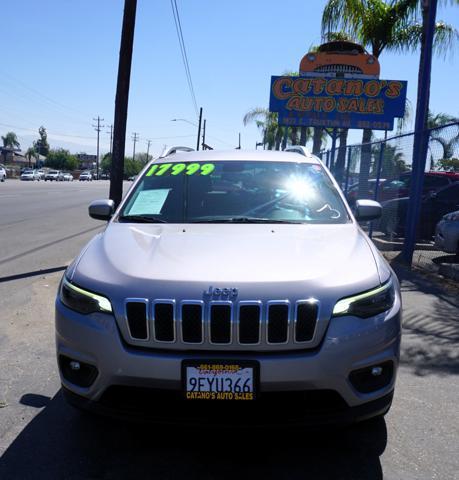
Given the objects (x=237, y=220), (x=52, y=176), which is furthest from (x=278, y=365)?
(x=52, y=176)

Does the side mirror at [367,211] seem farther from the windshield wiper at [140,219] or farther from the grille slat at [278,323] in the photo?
the grille slat at [278,323]

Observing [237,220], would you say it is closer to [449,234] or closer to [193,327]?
[193,327]

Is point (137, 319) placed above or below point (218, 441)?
above

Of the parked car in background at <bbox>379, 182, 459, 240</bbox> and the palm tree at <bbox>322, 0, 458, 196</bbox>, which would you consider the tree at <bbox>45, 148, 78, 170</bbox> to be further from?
the parked car in background at <bbox>379, 182, 459, 240</bbox>

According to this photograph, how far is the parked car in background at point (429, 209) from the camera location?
1164 cm

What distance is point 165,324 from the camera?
8.53ft

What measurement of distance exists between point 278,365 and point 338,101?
55.5 ft

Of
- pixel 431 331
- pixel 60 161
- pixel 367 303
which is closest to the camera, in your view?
pixel 367 303

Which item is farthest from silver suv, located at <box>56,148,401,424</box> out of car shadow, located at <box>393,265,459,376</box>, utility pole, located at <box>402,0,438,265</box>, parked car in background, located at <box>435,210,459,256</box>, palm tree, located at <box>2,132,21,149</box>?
palm tree, located at <box>2,132,21,149</box>

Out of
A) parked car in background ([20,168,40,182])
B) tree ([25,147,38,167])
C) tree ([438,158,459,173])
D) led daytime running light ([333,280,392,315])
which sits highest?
tree ([25,147,38,167])

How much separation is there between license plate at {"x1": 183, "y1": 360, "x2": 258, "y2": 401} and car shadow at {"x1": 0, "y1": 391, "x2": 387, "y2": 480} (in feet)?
0.62

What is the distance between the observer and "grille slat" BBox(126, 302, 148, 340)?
8.57 feet

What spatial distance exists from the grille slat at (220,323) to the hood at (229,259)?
0.14m

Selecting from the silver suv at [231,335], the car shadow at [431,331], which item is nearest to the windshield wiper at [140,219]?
the silver suv at [231,335]
